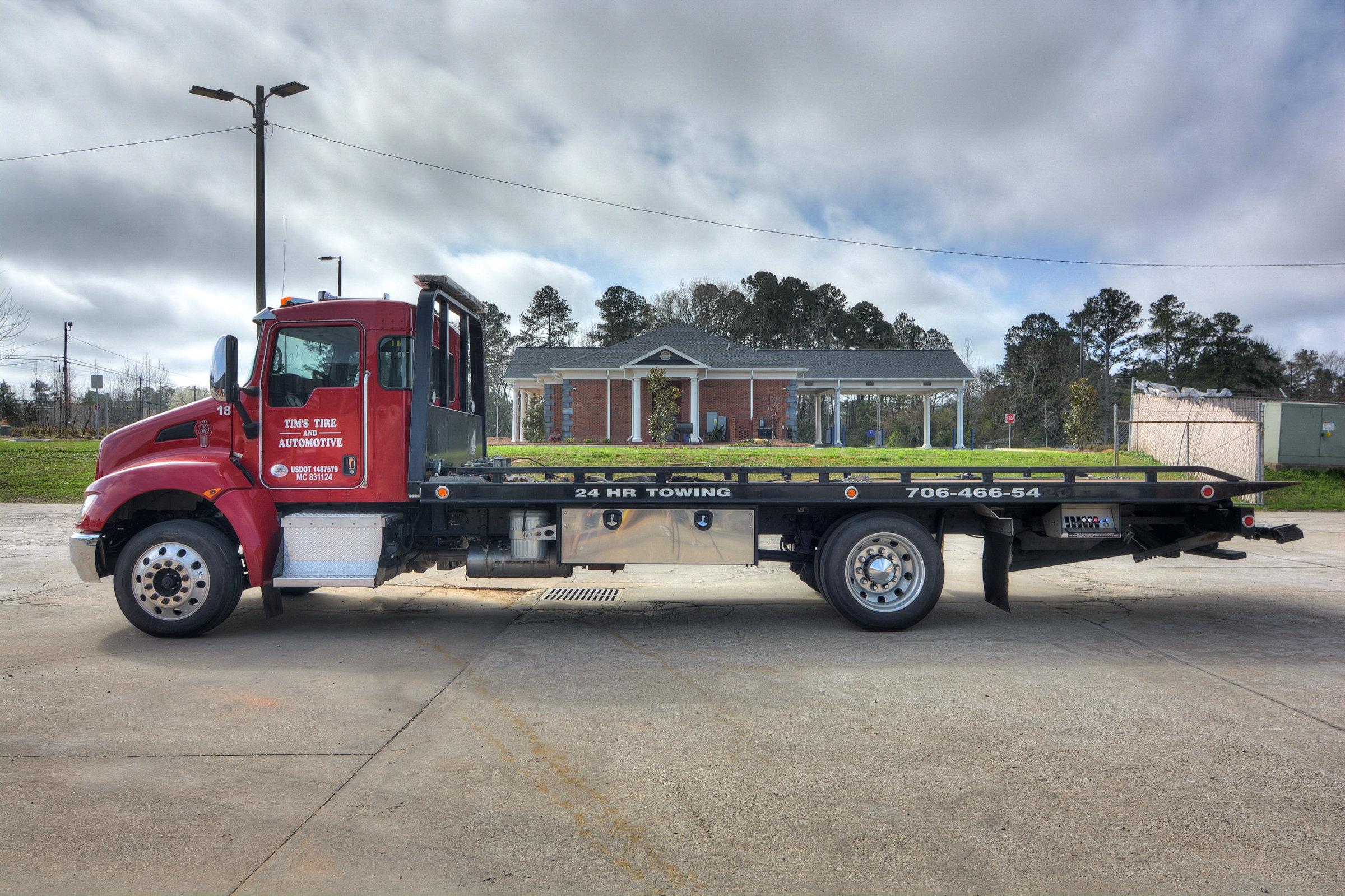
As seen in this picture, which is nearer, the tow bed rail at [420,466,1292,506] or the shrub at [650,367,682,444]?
the tow bed rail at [420,466,1292,506]

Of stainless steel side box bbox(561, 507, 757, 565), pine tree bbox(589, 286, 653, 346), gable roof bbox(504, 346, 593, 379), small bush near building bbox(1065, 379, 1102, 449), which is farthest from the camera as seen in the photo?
pine tree bbox(589, 286, 653, 346)

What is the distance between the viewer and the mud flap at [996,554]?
22.6ft

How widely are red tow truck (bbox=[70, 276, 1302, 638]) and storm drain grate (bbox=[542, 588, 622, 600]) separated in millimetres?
1550

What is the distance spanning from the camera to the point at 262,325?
265 inches

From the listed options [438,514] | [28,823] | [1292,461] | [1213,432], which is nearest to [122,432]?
[438,514]

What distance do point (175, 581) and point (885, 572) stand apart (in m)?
5.58

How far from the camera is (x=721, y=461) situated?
23.0 metres

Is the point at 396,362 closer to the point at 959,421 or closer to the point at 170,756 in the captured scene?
the point at 170,756

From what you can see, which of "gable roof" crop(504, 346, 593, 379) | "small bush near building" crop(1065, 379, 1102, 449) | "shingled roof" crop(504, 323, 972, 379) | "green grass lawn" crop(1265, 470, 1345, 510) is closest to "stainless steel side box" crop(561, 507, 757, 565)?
"green grass lawn" crop(1265, 470, 1345, 510)

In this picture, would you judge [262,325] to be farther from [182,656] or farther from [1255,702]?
[1255,702]

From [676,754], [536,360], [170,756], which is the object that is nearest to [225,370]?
[170,756]

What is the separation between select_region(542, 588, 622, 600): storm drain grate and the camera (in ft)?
27.8

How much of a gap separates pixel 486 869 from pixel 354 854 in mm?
541

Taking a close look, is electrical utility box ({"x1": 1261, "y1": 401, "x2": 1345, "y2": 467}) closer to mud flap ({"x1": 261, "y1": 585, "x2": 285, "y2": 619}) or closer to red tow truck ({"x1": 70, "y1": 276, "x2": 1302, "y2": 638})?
red tow truck ({"x1": 70, "y1": 276, "x2": 1302, "y2": 638})
